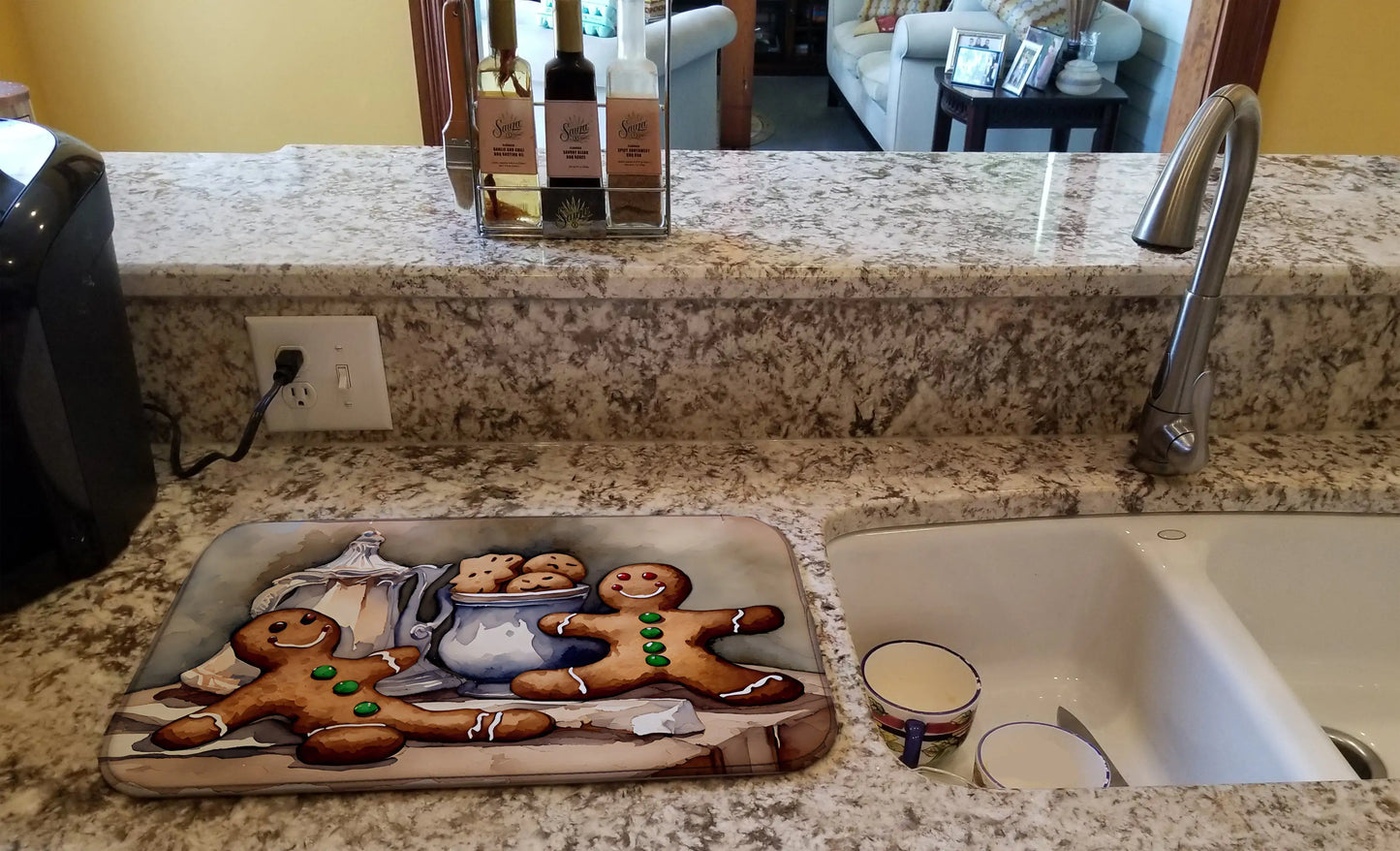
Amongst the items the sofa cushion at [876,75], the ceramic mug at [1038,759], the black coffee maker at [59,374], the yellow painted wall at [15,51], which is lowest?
the sofa cushion at [876,75]

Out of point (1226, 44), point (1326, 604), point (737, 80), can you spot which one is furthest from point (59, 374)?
point (737, 80)

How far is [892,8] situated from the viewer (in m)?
5.18

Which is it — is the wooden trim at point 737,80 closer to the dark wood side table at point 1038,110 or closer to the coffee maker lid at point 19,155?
the dark wood side table at point 1038,110

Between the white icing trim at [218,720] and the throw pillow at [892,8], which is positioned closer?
the white icing trim at [218,720]

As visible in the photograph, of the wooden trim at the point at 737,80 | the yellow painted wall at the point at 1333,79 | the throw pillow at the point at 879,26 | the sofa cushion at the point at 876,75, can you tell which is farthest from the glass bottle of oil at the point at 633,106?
the throw pillow at the point at 879,26

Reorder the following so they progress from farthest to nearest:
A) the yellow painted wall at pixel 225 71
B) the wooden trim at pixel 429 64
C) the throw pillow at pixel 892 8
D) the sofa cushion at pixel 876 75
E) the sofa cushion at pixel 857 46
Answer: the throw pillow at pixel 892 8 < the sofa cushion at pixel 857 46 < the sofa cushion at pixel 876 75 < the yellow painted wall at pixel 225 71 < the wooden trim at pixel 429 64

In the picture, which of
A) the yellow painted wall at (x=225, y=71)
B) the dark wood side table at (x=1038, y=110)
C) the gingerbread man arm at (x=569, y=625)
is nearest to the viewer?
the gingerbread man arm at (x=569, y=625)

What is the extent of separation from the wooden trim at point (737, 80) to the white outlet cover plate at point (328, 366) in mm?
3483

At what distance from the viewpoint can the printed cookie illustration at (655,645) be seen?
0.66 meters

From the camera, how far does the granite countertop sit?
854 millimetres

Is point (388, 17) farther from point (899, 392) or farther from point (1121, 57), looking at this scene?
point (1121, 57)

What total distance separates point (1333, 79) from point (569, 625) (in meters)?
2.72

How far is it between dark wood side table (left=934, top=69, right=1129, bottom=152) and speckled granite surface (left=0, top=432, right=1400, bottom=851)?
2806 mm

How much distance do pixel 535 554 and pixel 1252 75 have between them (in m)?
2.58
